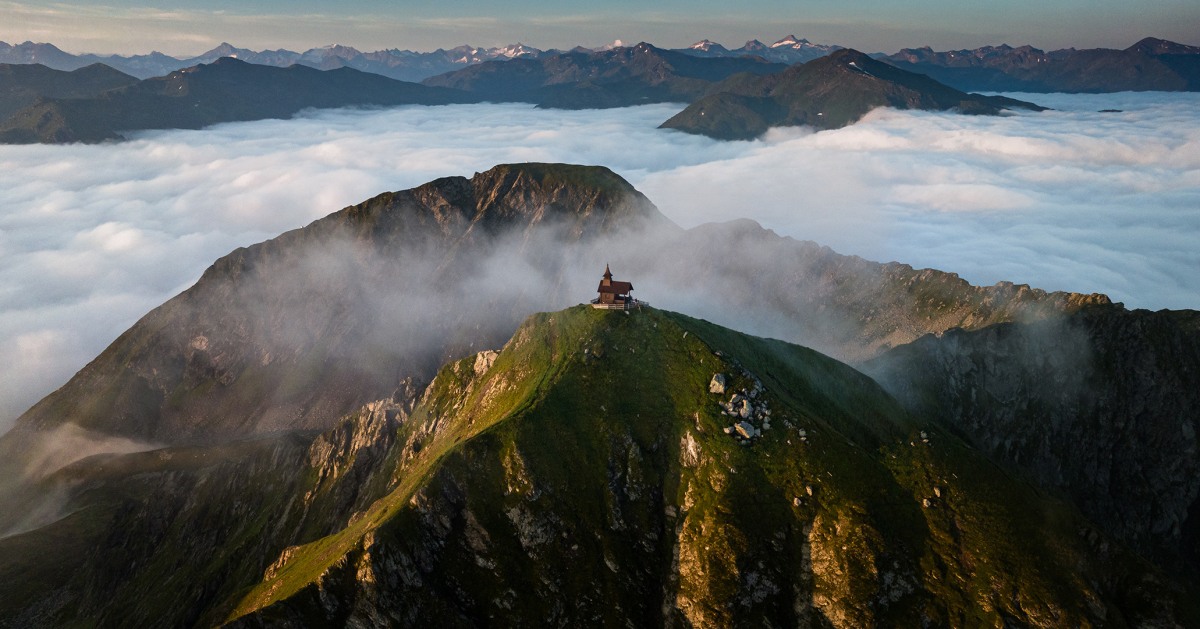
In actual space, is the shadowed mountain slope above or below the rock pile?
below

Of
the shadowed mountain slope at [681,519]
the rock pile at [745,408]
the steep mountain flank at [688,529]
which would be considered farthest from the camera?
the rock pile at [745,408]

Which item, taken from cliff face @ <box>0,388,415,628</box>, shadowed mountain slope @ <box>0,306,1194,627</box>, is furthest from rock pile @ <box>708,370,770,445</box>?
cliff face @ <box>0,388,415,628</box>

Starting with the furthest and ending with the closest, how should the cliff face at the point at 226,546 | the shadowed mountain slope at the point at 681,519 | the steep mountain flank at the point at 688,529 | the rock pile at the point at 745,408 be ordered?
the cliff face at the point at 226,546 < the rock pile at the point at 745,408 < the shadowed mountain slope at the point at 681,519 < the steep mountain flank at the point at 688,529

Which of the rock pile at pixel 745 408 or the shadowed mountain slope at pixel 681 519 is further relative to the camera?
the rock pile at pixel 745 408

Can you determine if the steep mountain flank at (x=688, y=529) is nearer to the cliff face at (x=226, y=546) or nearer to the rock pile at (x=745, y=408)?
the rock pile at (x=745, y=408)

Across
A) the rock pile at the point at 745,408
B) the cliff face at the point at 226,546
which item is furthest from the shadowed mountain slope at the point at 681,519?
the cliff face at the point at 226,546

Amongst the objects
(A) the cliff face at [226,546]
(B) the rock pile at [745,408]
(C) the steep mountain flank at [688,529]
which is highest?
(B) the rock pile at [745,408]

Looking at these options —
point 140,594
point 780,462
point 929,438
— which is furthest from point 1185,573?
point 140,594

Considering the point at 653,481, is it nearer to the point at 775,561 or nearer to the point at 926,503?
the point at 775,561

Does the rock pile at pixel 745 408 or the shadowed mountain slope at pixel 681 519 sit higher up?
the rock pile at pixel 745 408

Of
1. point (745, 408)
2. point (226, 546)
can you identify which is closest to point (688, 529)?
point (745, 408)

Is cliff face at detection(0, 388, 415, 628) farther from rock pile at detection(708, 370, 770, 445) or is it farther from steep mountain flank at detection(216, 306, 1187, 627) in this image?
rock pile at detection(708, 370, 770, 445)
